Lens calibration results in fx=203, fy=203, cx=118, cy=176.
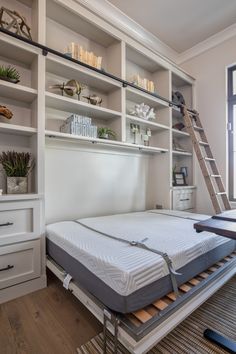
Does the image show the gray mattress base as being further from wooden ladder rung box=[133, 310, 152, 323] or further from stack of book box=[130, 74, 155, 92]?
stack of book box=[130, 74, 155, 92]

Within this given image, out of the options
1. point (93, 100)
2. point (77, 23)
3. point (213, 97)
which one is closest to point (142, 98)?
point (93, 100)

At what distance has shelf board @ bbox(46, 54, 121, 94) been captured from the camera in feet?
6.03

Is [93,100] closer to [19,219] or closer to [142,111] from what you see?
[142,111]

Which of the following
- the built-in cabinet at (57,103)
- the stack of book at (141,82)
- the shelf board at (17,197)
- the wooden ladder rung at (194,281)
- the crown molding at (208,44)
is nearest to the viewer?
the wooden ladder rung at (194,281)

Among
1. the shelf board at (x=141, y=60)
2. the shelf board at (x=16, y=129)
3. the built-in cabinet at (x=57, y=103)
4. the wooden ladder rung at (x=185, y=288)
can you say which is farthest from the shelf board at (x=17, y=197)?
the shelf board at (x=141, y=60)

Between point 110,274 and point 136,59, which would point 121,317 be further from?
point 136,59

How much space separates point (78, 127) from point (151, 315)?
1615 millimetres

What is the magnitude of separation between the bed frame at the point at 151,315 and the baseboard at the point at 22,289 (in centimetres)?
49

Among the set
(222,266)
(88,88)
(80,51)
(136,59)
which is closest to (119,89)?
(88,88)

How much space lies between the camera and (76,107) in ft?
6.71

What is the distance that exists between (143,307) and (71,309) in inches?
26.3

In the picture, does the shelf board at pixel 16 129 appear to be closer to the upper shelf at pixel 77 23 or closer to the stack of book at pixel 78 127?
the stack of book at pixel 78 127

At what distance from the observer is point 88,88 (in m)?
2.33

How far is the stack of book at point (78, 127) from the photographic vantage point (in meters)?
1.94
